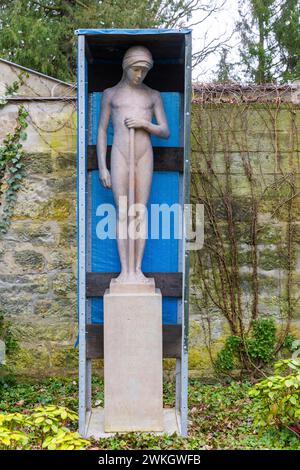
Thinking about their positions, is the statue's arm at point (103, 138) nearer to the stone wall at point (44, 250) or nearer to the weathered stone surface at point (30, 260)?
the stone wall at point (44, 250)

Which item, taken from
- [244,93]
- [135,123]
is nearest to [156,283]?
[135,123]

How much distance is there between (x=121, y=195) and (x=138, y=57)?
0.85 metres

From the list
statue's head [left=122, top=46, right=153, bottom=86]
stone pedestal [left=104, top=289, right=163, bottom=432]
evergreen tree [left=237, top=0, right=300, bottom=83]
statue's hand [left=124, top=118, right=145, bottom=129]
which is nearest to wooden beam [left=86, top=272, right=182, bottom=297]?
stone pedestal [left=104, top=289, right=163, bottom=432]

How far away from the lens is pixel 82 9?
7062 mm

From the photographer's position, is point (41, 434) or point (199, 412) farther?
point (199, 412)

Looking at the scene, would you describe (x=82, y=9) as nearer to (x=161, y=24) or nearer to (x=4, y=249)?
(x=161, y=24)

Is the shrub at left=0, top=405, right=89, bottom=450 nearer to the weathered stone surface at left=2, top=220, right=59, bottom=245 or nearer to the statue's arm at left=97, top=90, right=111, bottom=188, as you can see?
the statue's arm at left=97, top=90, right=111, bottom=188

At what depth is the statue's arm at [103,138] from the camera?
11.3ft

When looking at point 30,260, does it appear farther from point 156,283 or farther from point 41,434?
point 41,434

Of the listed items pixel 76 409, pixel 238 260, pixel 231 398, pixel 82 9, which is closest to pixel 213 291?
pixel 238 260

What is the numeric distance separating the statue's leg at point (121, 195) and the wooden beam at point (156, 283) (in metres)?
0.25

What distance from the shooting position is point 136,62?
10.8ft

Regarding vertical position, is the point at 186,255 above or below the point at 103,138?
below

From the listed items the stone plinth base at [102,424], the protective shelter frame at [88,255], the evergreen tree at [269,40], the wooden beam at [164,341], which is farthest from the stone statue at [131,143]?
the evergreen tree at [269,40]
